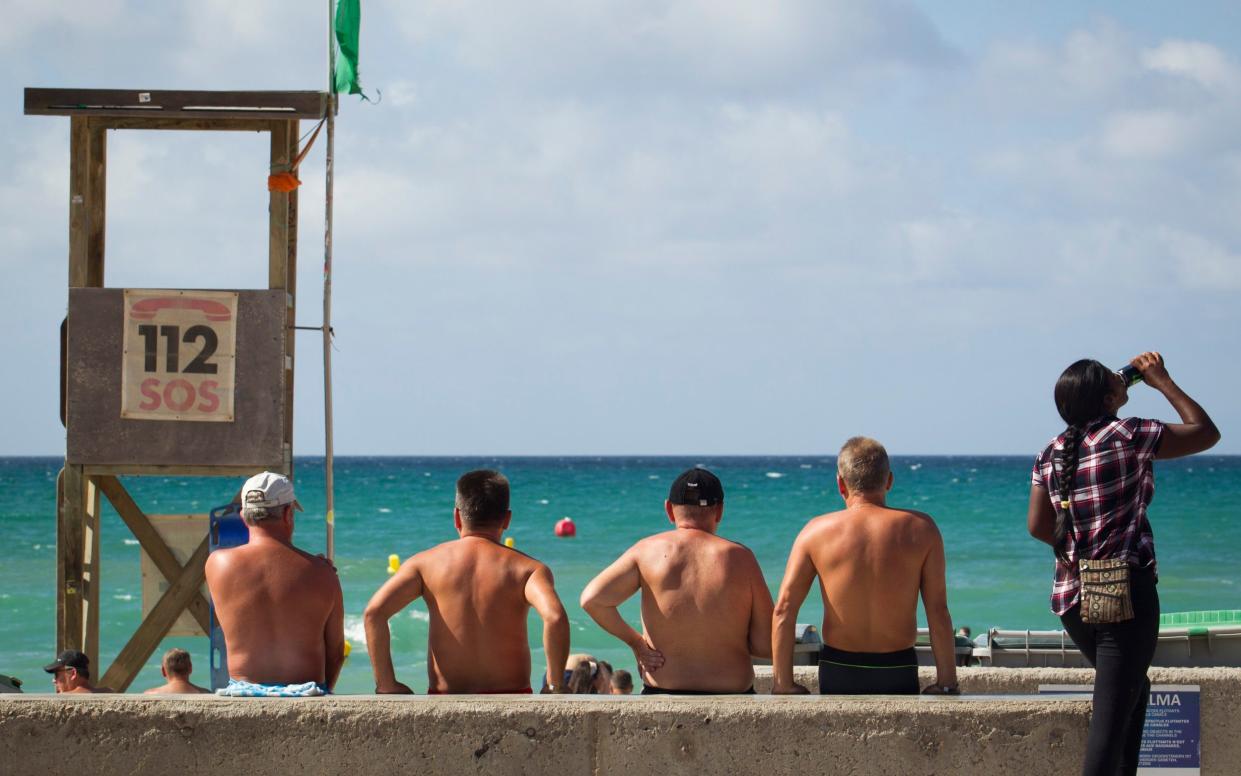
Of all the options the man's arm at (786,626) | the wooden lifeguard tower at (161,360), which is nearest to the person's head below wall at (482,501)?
the man's arm at (786,626)

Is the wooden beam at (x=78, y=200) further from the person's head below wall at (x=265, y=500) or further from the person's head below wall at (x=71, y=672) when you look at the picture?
the person's head below wall at (x=265, y=500)

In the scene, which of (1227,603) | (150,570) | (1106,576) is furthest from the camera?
(1227,603)

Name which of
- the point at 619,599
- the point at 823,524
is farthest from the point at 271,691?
the point at 823,524

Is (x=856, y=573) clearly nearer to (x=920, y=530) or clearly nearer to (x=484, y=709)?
(x=920, y=530)

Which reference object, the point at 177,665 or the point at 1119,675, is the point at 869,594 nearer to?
the point at 1119,675

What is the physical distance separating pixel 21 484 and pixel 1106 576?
255 feet

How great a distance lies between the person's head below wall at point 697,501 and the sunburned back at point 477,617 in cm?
57

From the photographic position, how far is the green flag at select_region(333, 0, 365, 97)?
25.5ft

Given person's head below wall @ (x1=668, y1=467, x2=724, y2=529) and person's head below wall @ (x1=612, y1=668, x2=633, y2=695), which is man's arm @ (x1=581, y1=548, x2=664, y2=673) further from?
person's head below wall @ (x1=612, y1=668, x2=633, y2=695)

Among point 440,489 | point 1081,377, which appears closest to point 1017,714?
point 1081,377

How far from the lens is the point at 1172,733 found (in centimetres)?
519

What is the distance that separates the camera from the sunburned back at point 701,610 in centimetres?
455

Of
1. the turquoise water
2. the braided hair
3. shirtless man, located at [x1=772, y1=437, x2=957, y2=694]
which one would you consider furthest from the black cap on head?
the turquoise water

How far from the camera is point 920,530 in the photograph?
4430mm
